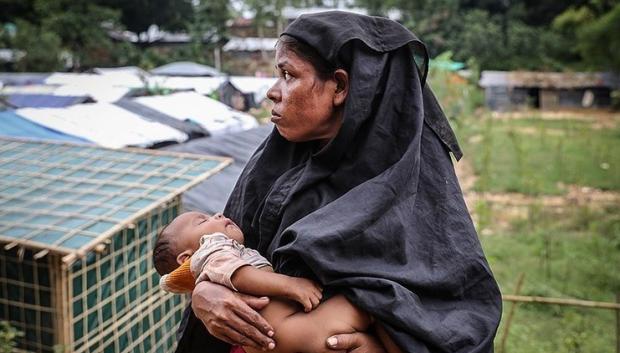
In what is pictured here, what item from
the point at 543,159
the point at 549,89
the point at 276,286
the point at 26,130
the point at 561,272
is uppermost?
the point at 276,286

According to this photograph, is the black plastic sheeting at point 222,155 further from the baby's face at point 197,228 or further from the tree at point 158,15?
the tree at point 158,15

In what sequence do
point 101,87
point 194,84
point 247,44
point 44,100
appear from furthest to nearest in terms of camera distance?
1. point 247,44
2. point 101,87
3. point 194,84
4. point 44,100

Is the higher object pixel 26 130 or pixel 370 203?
pixel 370 203

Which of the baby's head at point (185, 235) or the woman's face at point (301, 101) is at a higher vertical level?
the woman's face at point (301, 101)

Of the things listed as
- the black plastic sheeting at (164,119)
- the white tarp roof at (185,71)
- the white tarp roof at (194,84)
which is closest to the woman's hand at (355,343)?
the black plastic sheeting at (164,119)

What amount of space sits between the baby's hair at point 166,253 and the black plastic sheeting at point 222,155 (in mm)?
3555

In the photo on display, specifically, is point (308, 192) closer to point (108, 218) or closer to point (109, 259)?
point (108, 218)

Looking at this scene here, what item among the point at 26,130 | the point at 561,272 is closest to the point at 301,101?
the point at 26,130

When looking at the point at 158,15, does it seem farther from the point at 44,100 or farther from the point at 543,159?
the point at 543,159

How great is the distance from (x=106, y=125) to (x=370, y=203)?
5.50m

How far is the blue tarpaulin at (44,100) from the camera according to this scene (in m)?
8.64

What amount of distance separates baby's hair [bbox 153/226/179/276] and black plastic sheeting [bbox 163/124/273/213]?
3.55 m

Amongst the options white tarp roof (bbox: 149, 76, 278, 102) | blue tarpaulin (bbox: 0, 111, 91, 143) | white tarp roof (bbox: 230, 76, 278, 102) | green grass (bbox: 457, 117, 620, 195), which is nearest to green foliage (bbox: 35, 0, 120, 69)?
white tarp roof (bbox: 149, 76, 278, 102)

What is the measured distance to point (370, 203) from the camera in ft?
3.65
